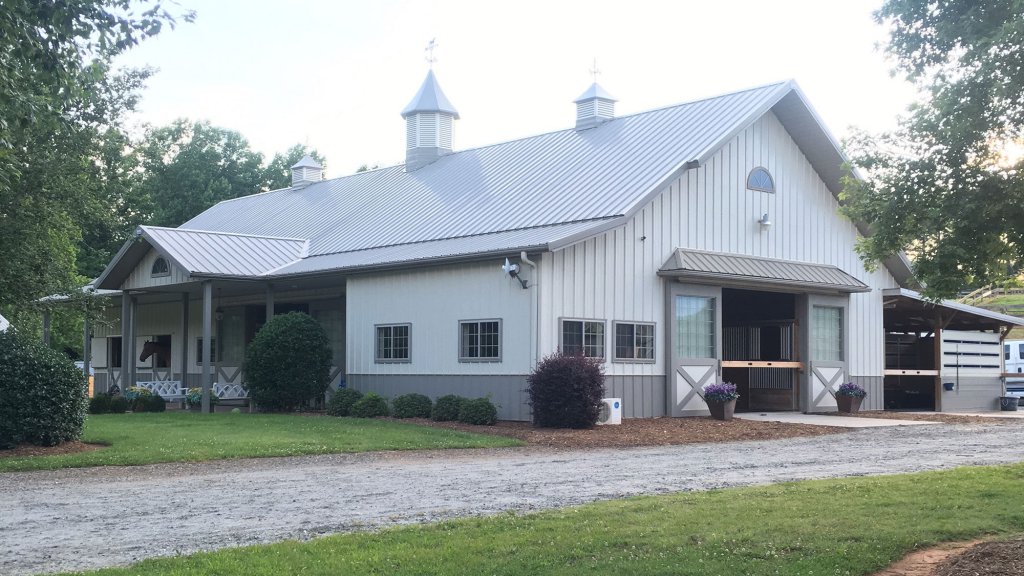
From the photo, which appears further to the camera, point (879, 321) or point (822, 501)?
point (879, 321)

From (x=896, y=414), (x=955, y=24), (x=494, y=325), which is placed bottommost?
(x=896, y=414)

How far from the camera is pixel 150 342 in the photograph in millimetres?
35188

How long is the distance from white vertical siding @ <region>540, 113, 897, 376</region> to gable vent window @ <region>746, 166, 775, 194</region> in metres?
0.12

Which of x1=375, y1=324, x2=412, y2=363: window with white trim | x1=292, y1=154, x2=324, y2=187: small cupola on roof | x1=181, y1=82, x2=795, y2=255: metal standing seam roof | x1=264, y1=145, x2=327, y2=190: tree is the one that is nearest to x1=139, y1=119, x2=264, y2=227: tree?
x1=264, y1=145, x2=327, y2=190: tree

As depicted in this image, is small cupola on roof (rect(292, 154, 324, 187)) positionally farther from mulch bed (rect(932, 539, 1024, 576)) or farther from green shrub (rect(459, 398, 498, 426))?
mulch bed (rect(932, 539, 1024, 576))

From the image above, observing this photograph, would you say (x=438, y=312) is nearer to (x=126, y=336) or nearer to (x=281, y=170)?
(x=126, y=336)

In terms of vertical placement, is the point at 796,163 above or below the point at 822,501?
above

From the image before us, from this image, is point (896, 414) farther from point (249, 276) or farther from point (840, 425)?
point (249, 276)

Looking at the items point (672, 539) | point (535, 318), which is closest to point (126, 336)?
point (535, 318)

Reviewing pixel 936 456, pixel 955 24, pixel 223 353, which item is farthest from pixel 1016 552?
pixel 223 353

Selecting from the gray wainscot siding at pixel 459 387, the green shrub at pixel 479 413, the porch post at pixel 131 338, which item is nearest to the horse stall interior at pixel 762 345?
the gray wainscot siding at pixel 459 387

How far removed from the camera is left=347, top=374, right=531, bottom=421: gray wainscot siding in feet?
71.6

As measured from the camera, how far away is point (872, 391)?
28.4m

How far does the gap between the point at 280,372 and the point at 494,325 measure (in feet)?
19.1
